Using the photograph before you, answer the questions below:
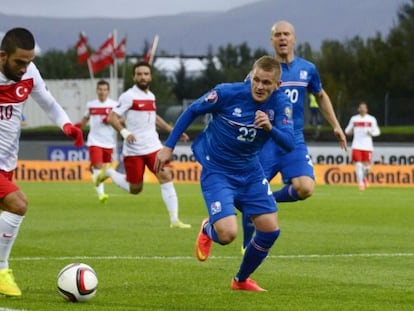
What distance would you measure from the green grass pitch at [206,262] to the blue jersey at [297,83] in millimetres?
1595

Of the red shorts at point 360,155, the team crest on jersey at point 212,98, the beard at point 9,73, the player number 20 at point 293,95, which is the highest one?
the beard at point 9,73

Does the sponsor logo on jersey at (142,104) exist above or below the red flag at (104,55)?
above

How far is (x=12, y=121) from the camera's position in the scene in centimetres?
1050

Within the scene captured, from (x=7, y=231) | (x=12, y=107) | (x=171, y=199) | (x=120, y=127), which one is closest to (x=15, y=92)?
(x=12, y=107)

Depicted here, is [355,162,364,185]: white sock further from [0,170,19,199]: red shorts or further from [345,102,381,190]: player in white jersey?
[0,170,19,199]: red shorts

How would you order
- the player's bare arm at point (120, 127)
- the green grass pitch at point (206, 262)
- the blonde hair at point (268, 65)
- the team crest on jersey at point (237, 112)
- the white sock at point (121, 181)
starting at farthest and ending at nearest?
the white sock at point (121, 181) → the player's bare arm at point (120, 127) → the team crest on jersey at point (237, 112) → the blonde hair at point (268, 65) → the green grass pitch at point (206, 262)

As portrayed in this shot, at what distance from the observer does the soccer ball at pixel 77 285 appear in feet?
32.1

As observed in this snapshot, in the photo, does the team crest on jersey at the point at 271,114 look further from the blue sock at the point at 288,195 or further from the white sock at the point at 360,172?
the white sock at the point at 360,172

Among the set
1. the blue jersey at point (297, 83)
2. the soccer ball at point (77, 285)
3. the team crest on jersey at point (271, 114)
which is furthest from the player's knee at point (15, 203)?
the blue jersey at point (297, 83)

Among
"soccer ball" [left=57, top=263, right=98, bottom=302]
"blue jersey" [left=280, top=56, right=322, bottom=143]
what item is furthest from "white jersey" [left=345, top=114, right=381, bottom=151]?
"soccer ball" [left=57, top=263, right=98, bottom=302]

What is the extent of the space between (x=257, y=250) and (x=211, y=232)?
693 millimetres

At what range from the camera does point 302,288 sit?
1087cm

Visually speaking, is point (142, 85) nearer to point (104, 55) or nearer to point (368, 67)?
point (104, 55)

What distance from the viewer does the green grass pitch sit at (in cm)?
998
